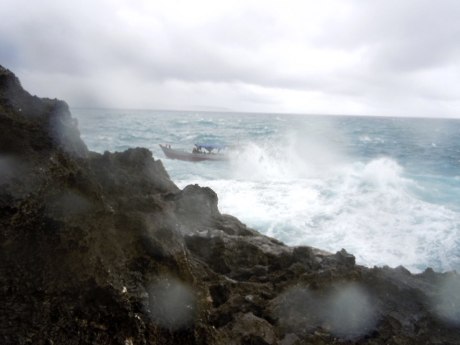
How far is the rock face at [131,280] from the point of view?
114 inches

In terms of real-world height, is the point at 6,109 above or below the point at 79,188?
above

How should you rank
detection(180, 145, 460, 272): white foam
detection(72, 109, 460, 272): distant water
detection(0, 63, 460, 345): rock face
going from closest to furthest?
1. detection(0, 63, 460, 345): rock face
2. detection(180, 145, 460, 272): white foam
3. detection(72, 109, 460, 272): distant water

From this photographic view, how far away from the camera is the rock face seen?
2908 millimetres

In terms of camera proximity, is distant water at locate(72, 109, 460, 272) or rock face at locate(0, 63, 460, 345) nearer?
rock face at locate(0, 63, 460, 345)

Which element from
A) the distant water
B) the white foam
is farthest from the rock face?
the distant water

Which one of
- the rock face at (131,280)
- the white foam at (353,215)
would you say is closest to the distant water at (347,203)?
the white foam at (353,215)

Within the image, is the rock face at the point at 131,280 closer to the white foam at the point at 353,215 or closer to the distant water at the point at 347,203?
the white foam at the point at 353,215

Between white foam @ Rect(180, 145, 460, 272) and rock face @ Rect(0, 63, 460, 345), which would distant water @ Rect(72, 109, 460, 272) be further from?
rock face @ Rect(0, 63, 460, 345)

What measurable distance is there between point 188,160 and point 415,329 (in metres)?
27.5

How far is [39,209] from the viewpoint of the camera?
3107 millimetres

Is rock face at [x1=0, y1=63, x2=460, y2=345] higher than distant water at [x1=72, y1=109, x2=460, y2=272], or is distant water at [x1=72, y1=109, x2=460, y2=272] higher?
rock face at [x1=0, y1=63, x2=460, y2=345]

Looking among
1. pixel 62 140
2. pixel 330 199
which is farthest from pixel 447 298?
pixel 330 199

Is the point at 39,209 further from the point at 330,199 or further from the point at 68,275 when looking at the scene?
the point at 330,199

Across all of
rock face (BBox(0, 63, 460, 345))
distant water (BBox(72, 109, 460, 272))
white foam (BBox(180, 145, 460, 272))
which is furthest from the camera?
distant water (BBox(72, 109, 460, 272))
